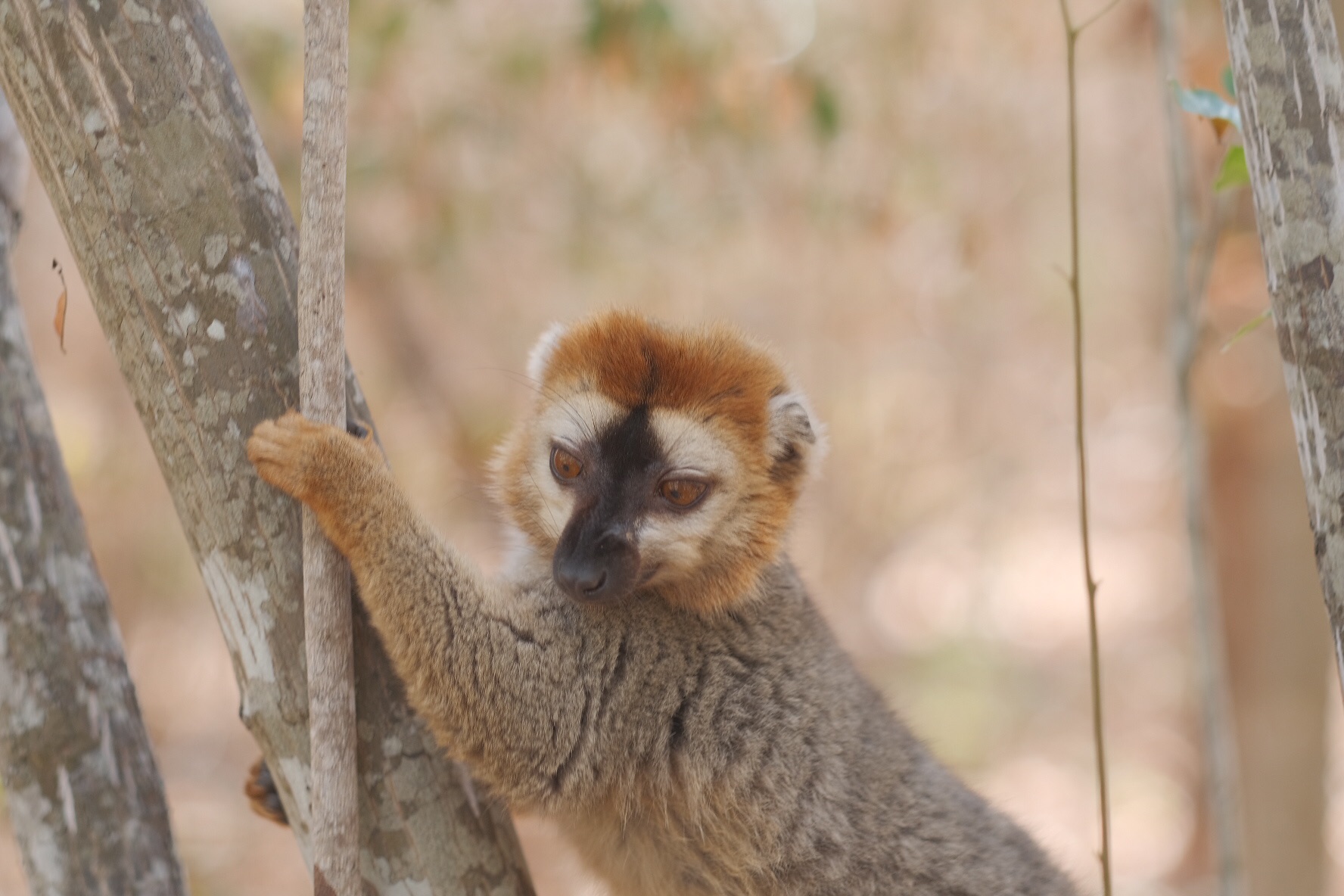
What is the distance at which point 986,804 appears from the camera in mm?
3805

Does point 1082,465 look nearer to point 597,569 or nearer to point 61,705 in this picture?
point 597,569

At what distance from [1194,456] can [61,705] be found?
431 centimetres

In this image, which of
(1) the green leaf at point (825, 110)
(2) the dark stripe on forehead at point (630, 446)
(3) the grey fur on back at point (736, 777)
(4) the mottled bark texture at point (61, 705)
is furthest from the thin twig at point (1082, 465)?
(1) the green leaf at point (825, 110)

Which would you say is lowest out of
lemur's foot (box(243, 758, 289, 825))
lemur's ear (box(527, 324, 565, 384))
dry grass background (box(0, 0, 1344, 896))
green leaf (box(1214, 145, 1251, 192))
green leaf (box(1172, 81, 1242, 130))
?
lemur's foot (box(243, 758, 289, 825))

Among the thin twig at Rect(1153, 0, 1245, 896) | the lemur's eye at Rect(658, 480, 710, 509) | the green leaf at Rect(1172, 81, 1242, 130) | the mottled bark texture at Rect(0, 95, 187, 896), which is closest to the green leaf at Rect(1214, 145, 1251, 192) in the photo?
the green leaf at Rect(1172, 81, 1242, 130)

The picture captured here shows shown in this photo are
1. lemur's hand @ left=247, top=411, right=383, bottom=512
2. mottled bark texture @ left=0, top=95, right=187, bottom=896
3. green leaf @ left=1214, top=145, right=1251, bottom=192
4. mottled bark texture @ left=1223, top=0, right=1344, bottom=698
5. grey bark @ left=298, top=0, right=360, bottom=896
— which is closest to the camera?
mottled bark texture @ left=1223, top=0, right=1344, bottom=698

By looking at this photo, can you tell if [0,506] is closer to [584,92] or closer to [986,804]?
[986,804]

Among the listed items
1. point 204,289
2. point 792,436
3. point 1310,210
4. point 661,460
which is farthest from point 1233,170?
point 204,289

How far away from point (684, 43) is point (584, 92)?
57.4 inches

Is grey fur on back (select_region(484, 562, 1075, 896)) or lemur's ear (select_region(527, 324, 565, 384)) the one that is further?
lemur's ear (select_region(527, 324, 565, 384))

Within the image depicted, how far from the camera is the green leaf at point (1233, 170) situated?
282 cm

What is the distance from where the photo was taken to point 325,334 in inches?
99.3

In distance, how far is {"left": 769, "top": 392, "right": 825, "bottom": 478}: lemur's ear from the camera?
375 cm

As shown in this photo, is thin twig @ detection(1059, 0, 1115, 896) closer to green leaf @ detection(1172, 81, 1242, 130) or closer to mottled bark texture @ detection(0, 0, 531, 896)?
green leaf @ detection(1172, 81, 1242, 130)
